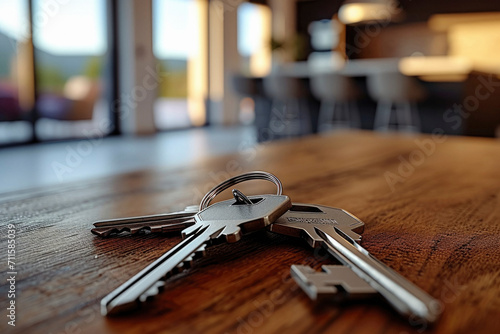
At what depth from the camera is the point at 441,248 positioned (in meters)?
0.48

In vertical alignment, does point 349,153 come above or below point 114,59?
below

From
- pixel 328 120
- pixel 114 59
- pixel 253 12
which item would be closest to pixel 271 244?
pixel 328 120

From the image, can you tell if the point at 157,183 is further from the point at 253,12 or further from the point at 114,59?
the point at 253,12

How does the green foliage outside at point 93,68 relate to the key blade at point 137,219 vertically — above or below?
above

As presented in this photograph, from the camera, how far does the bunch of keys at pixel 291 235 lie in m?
0.32

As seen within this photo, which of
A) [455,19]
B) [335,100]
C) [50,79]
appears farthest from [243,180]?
[455,19]

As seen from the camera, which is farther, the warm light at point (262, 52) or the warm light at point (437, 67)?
the warm light at point (262, 52)

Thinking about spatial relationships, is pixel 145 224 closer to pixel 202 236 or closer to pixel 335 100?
pixel 202 236

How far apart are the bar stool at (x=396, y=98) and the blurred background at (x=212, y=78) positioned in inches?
0.6

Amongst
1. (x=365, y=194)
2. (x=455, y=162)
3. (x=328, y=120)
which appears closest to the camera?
(x=365, y=194)

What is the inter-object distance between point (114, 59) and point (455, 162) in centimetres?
606

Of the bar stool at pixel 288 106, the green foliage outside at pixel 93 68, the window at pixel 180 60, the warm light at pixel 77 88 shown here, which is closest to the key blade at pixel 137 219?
the bar stool at pixel 288 106

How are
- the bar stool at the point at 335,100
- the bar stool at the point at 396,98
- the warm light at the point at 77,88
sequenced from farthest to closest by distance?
the warm light at the point at 77,88 < the bar stool at the point at 335,100 < the bar stool at the point at 396,98

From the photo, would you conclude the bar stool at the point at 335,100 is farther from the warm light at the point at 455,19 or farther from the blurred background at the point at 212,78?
the warm light at the point at 455,19
